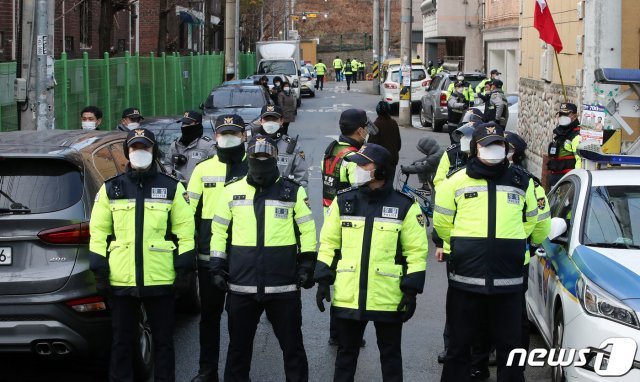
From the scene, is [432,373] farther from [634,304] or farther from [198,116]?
[198,116]

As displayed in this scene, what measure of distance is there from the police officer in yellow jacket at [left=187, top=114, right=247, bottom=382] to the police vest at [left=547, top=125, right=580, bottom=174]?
577 cm

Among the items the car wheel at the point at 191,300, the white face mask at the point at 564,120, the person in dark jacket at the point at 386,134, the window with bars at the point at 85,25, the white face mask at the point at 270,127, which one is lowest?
the car wheel at the point at 191,300

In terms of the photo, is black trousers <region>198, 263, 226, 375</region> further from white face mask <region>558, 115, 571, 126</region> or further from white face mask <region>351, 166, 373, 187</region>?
white face mask <region>558, 115, 571, 126</region>

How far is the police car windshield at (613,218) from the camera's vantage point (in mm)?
7273

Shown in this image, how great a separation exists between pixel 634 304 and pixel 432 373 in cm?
223

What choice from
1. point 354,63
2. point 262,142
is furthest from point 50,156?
point 354,63

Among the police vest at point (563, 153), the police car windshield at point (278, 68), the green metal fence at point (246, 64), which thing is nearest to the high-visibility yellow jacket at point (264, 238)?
the police vest at point (563, 153)

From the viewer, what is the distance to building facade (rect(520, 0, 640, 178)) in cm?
1330

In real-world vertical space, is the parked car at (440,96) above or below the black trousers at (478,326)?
above

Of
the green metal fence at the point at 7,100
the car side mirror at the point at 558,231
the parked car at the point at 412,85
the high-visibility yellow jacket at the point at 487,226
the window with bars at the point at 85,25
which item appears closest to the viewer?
the high-visibility yellow jacket at the point at 487,226

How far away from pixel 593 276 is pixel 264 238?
2.10 meters

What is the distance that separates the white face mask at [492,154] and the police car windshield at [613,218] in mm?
988

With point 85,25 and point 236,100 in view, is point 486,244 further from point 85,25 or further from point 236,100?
point 85,25

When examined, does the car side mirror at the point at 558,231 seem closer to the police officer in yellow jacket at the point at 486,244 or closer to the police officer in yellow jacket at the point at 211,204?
the police officer in yellow jacket at the point at 486,244
